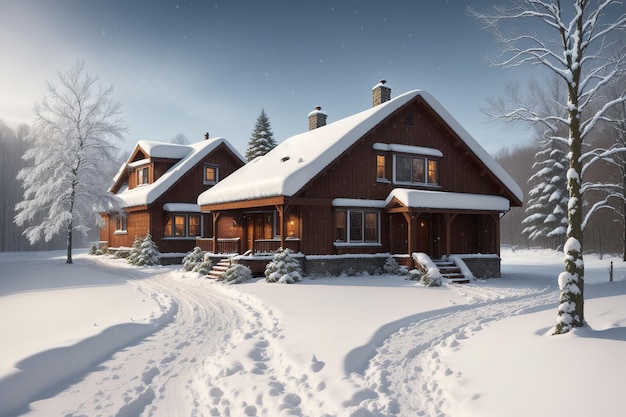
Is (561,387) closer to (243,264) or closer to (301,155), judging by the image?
(243,264)

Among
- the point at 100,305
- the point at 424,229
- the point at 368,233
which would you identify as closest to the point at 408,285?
the point at 368,233

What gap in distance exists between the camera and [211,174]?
31188 mm

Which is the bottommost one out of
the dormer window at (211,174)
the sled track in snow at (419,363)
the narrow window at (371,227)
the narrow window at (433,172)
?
the sled track in snow at (419,363)

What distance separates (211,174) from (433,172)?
15.5 m

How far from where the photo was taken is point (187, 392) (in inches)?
231

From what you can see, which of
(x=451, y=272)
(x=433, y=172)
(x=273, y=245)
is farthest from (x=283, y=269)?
(x=433, y=172)

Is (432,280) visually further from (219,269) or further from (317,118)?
(317,118)

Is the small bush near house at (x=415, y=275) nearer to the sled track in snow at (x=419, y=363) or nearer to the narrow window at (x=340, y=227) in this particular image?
the narrow window at (x=340, y=227)

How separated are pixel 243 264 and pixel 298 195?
374 centimetres

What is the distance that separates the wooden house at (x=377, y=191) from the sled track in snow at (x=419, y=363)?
27.2ft

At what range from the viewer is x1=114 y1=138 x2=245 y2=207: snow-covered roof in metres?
27.6

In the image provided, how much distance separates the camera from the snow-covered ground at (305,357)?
5375 millimetres

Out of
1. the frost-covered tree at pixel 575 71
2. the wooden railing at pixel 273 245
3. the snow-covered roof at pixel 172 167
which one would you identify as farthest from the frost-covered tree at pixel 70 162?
the frost-covered tree at pixel 575 71

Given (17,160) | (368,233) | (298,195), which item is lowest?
(368,233)
